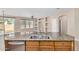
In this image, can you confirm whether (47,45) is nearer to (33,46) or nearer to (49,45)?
(49,45)

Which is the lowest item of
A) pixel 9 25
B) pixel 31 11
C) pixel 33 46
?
pixel 33 46

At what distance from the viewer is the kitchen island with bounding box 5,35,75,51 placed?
1.89 meters

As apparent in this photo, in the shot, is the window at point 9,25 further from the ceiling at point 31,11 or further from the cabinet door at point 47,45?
the cabinet door at point 47,45

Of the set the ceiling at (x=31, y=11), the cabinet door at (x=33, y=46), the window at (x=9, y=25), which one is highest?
the ceiling at (x=31, y=11)

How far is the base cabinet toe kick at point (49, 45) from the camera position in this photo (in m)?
1.89

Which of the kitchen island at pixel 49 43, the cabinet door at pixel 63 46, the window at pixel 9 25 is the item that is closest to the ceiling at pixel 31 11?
the window at pixel 9 25

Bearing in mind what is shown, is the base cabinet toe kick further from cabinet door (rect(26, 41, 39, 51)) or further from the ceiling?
the ceiling

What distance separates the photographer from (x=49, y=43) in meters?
1.91

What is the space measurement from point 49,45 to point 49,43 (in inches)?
1.3

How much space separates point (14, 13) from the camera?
1.89m

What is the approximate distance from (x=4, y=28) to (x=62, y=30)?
3.09ft

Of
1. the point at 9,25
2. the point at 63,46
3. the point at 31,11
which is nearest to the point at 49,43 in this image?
the point at 63,46
